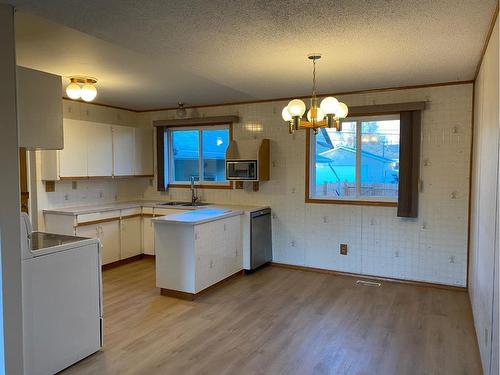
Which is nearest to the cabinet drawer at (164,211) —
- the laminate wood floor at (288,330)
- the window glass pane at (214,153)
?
the window glass pane at (214,153)

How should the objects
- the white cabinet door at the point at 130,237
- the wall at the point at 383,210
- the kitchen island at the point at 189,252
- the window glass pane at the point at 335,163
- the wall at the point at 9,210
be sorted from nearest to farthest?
the wall at the point at 9,210 → the kitchen island at the point at 189,252 → the wall at the point at 383,210 → the window glass pane at the point at 335,163 → the white cabinet door at the point at 130,237

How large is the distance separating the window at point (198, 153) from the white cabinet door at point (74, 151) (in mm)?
1472

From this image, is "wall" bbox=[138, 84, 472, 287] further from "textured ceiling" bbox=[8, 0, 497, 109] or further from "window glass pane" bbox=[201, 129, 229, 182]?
"textured ceiling" bbox=[8, 0, 497, 109]

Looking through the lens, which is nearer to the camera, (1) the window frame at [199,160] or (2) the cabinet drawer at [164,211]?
(2) the cabinet drawer at [164,211]

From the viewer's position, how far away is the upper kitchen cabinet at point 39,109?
2502 millimetres

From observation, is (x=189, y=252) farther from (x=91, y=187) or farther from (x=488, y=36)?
(x=488, y=36)

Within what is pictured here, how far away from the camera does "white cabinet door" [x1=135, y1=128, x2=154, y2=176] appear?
600cm

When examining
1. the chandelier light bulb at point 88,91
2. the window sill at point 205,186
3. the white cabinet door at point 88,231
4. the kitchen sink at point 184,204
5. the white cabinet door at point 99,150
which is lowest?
the white cabinet door at point 88,231

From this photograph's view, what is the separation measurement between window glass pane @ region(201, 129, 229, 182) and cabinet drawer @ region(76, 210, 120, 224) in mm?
1434

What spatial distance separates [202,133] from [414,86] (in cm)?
308

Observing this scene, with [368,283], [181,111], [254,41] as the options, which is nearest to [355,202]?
[368,283]

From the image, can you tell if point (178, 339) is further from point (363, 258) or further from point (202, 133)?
point (202, 133)

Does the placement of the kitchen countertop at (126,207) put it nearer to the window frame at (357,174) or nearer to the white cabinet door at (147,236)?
the white cabinet door at (147,236)

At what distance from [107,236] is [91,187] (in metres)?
0.87
